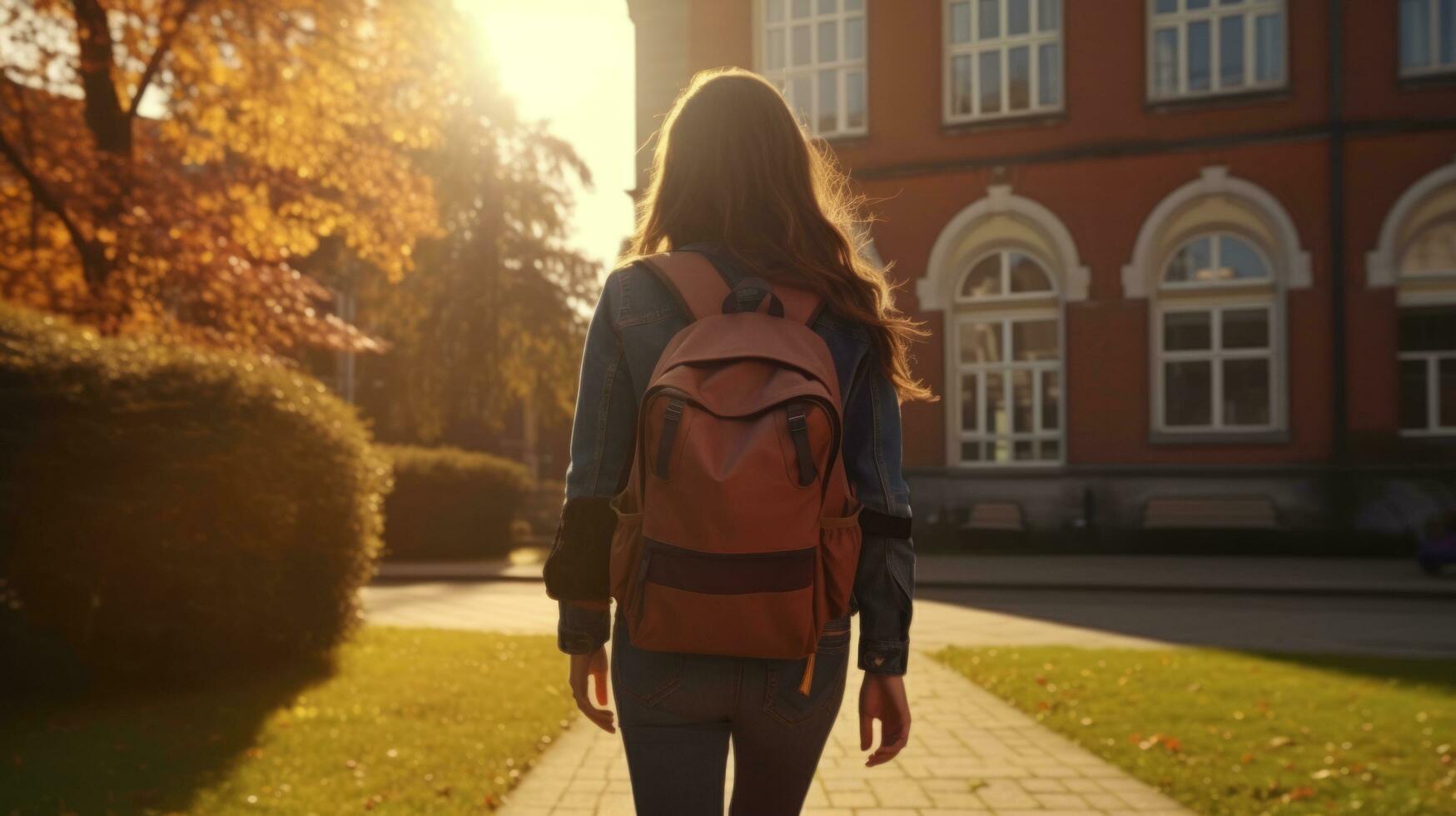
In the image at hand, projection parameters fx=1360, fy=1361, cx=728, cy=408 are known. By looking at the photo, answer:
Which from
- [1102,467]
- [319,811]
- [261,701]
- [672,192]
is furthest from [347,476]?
[1102,467]

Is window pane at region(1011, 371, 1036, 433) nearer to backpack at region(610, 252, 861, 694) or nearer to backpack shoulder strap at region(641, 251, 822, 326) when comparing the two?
backpack shoulder strap at region(641, 251, 822, 326)

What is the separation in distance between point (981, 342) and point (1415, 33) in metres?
8.91

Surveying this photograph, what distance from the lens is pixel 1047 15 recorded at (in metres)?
25.0

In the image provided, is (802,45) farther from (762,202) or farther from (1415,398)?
(762,202)

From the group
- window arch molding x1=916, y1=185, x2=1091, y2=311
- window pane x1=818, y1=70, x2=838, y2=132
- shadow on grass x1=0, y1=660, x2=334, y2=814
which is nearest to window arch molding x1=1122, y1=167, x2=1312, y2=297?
window arch molding x1=916, y1=185, x2=1091, y2=311

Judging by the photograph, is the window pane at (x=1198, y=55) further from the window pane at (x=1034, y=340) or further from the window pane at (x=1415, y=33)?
the window pane at (x=1034, y=340)

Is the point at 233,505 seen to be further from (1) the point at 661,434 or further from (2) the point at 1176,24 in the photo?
(2) the point at 1176,24

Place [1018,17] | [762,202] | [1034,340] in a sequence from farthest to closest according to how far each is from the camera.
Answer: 1. [1018,17]
2. [1034,340]
3. [762,202]

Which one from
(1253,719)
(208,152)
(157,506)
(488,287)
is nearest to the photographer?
(1253,719)

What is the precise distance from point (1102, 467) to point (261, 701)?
60.6 feet

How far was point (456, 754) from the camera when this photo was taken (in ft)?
21.8

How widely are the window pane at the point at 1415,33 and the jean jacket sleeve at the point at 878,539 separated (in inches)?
943

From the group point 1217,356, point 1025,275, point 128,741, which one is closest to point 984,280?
point 1025,275

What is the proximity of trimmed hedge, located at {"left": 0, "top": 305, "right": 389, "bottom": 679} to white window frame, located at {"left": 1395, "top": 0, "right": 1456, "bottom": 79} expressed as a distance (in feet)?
67.0
